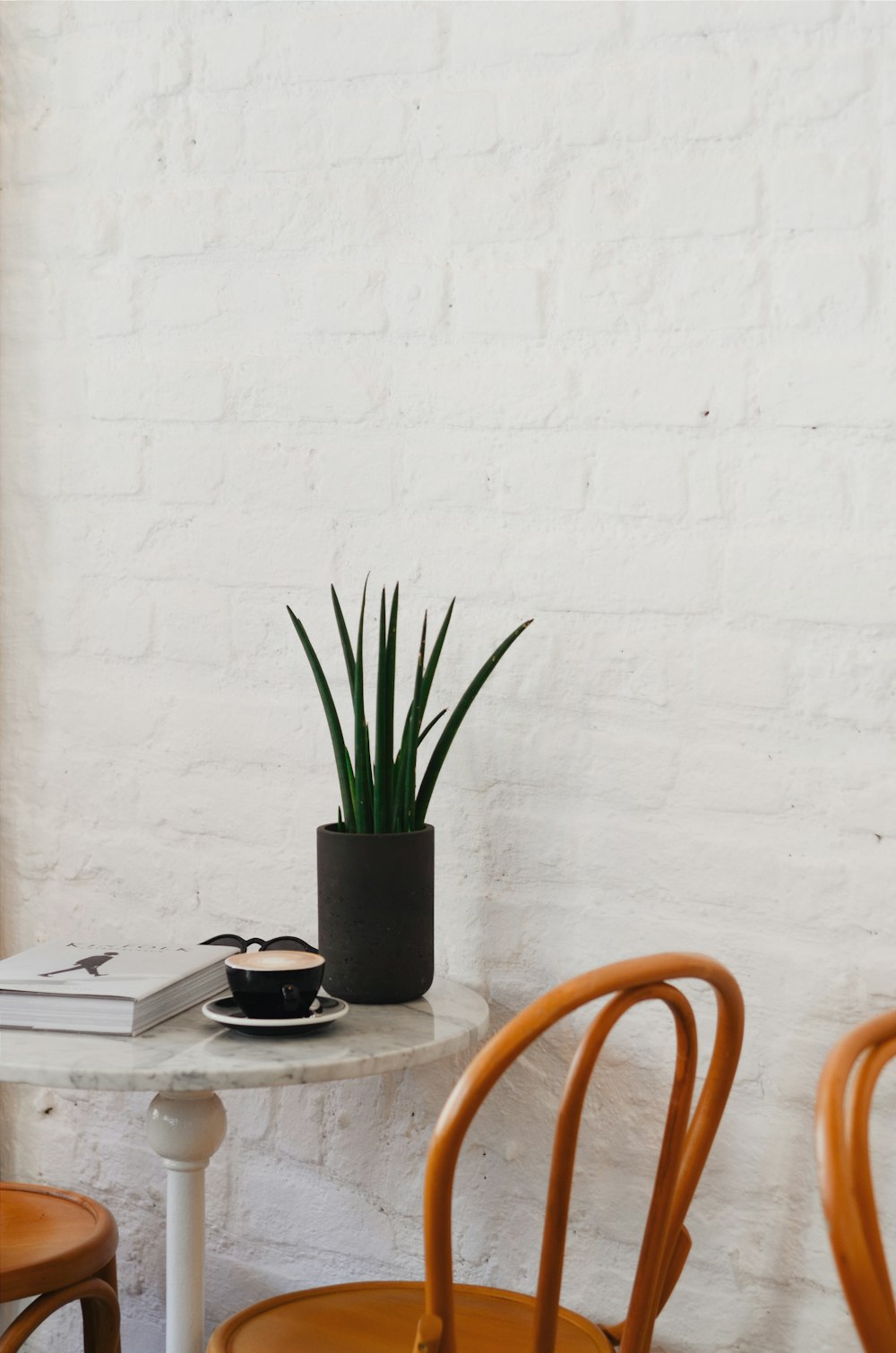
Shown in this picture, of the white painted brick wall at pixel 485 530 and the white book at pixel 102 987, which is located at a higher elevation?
the white painted brick wall at pixel 485 530

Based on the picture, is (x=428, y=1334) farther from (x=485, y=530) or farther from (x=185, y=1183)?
(x=485, y=530)

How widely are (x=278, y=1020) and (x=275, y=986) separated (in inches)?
1.2

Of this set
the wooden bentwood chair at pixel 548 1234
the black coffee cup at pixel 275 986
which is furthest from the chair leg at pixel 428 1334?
the black coffee cup at pixel 275 986

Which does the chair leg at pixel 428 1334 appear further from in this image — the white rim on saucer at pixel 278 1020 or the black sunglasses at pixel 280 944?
the black sunglasses at pixel 280 944

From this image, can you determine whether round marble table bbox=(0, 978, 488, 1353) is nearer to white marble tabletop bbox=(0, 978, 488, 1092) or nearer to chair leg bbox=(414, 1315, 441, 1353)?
white marble tabletop bbox=(0, 978, 488, 1092)

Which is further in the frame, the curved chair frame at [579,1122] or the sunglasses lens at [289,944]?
the sunglasses lens at [289,944]

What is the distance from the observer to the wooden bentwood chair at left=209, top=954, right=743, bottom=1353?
Result: 0.87m

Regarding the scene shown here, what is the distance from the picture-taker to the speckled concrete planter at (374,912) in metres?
1.24

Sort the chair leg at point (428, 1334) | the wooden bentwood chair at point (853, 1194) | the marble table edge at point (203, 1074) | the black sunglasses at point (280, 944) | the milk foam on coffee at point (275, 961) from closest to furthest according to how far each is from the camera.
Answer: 1. the wooden bentwood chair at point (853, 1194)
2. the chair leg at point (428, 1334)
3. the marble table edge at point (203, 1074)
4. the milk foam on coffee at point (275, 961)
5. the black sunglasses at point (280, 944)

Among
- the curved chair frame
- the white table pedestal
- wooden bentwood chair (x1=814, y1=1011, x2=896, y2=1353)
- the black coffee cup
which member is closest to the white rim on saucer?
the black coffee cup

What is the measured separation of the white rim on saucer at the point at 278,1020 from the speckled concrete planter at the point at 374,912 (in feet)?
0.20

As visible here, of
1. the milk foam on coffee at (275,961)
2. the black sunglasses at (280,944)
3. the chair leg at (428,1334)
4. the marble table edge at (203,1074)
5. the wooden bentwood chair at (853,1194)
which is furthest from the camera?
the black sunglasses at (280,944)

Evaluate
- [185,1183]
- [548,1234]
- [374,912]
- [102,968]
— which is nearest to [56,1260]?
[185,1183]

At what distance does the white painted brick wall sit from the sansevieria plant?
0.35 feet
